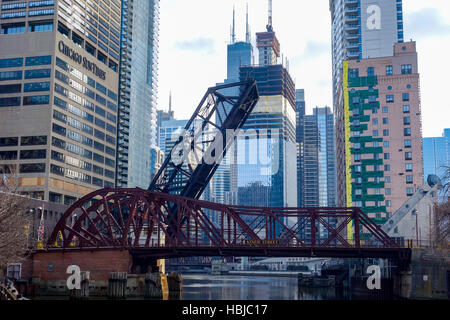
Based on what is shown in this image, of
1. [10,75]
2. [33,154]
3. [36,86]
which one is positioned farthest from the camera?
[10,75]

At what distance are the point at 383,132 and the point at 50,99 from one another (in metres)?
59.5

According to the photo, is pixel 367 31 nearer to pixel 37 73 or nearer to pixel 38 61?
pixel 38 61

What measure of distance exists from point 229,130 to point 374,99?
5756cm

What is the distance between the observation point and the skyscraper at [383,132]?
349 feet

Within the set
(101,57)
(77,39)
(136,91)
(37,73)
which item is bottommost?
(37,73)

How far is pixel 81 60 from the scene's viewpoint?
11338 centimetres

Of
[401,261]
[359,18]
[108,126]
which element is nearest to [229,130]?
[401,261]

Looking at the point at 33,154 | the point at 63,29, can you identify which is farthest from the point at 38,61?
the point at 33,154

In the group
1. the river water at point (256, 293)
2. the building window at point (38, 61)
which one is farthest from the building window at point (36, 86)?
the river water at point (256, 293)

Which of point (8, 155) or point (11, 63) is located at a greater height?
point (11, 63)

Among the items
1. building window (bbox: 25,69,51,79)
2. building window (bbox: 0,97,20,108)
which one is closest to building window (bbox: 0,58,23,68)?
building window (bbox: 25,69,51,79)

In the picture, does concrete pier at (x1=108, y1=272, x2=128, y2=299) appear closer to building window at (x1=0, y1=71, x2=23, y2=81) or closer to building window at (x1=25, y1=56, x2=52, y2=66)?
building window at (x1=25, y1=56, x2=52, y2=66)

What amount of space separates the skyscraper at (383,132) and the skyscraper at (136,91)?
6995 centimetres

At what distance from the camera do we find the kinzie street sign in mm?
107062
